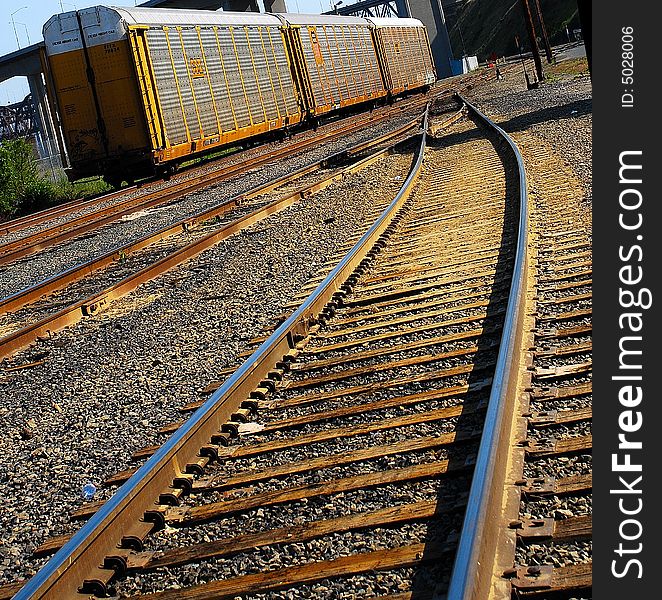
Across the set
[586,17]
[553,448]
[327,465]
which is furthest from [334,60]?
[553,448]

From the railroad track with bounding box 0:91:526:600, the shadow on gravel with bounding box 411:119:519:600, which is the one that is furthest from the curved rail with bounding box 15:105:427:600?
the shadow on gravel with bounding box 411:119:519:600

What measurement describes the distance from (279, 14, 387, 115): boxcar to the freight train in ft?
1.59

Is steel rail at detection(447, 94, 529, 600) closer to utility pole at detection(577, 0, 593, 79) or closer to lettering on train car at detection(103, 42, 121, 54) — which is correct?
utility pole at detection(577, 0, 593, 79)

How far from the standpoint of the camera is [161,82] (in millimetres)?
21203

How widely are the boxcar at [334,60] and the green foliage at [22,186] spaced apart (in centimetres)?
760

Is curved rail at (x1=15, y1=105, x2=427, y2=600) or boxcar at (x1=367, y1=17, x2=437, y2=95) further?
boxcar at (x1=367, y1=17, x2=437, y2=95)

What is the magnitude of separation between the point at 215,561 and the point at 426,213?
8.30m

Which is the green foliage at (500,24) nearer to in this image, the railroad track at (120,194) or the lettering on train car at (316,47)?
the lettering on train car at (316,47)

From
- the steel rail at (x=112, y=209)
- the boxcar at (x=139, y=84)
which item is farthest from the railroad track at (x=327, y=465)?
the boxcar at (x=139, y=84)

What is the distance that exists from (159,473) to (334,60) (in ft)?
97.2

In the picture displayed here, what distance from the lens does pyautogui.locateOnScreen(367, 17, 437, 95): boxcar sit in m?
40.2

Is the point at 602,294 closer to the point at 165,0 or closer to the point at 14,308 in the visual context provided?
the point at 14,308

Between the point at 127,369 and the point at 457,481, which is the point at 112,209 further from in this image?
the point at 457,481

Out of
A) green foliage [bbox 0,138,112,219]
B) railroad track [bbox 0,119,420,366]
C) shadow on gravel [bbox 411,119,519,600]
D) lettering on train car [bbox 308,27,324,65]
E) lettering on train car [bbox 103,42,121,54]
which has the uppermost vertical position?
lettering on train car [bbox 308,27,324,65]
